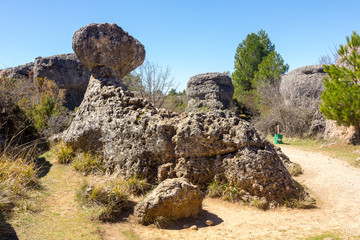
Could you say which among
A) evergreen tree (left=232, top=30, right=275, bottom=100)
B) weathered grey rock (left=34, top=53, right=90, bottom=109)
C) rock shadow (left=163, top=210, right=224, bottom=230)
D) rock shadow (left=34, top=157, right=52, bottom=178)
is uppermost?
evergreen tree (left=232, top=30, right=275, bottom=100)

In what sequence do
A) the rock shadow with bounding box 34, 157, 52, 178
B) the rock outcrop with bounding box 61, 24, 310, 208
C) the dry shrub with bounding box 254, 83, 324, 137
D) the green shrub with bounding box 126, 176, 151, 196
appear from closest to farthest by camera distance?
the rock outcrop with bounding box 61, 24, 310, 208 → the green shrub with bounding box 126, 176, 151, 196 → the rock shadow with bounding box 34, 157, 52, 178 → the dry shrub with bounding box 254, 83, 324, 137

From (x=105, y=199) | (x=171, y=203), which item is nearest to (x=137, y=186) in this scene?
(x=105, y=199)

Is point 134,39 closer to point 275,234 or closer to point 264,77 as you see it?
point 275,234

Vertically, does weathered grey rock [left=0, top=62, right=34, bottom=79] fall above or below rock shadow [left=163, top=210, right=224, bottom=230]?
above

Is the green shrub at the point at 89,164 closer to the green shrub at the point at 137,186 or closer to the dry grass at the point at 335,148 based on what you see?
the green shrub at the point at 137,186

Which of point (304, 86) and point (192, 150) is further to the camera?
point (304, 86)

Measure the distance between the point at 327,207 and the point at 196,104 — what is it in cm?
1217

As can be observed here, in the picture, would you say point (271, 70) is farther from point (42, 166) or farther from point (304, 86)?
point (42, 166)

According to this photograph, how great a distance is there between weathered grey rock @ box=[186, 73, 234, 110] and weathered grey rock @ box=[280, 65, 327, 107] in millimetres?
4219

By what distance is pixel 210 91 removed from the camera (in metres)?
17.4

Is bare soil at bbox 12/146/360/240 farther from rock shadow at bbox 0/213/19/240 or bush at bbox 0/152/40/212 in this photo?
bush at bbox 0/152/40/212

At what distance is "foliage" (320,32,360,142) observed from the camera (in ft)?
39.0

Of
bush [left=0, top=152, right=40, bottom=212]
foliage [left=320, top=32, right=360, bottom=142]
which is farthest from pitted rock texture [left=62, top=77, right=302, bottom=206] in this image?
foliage [left=320, top=32, right=360, bottom=142]

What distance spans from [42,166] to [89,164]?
1191 millimetres
